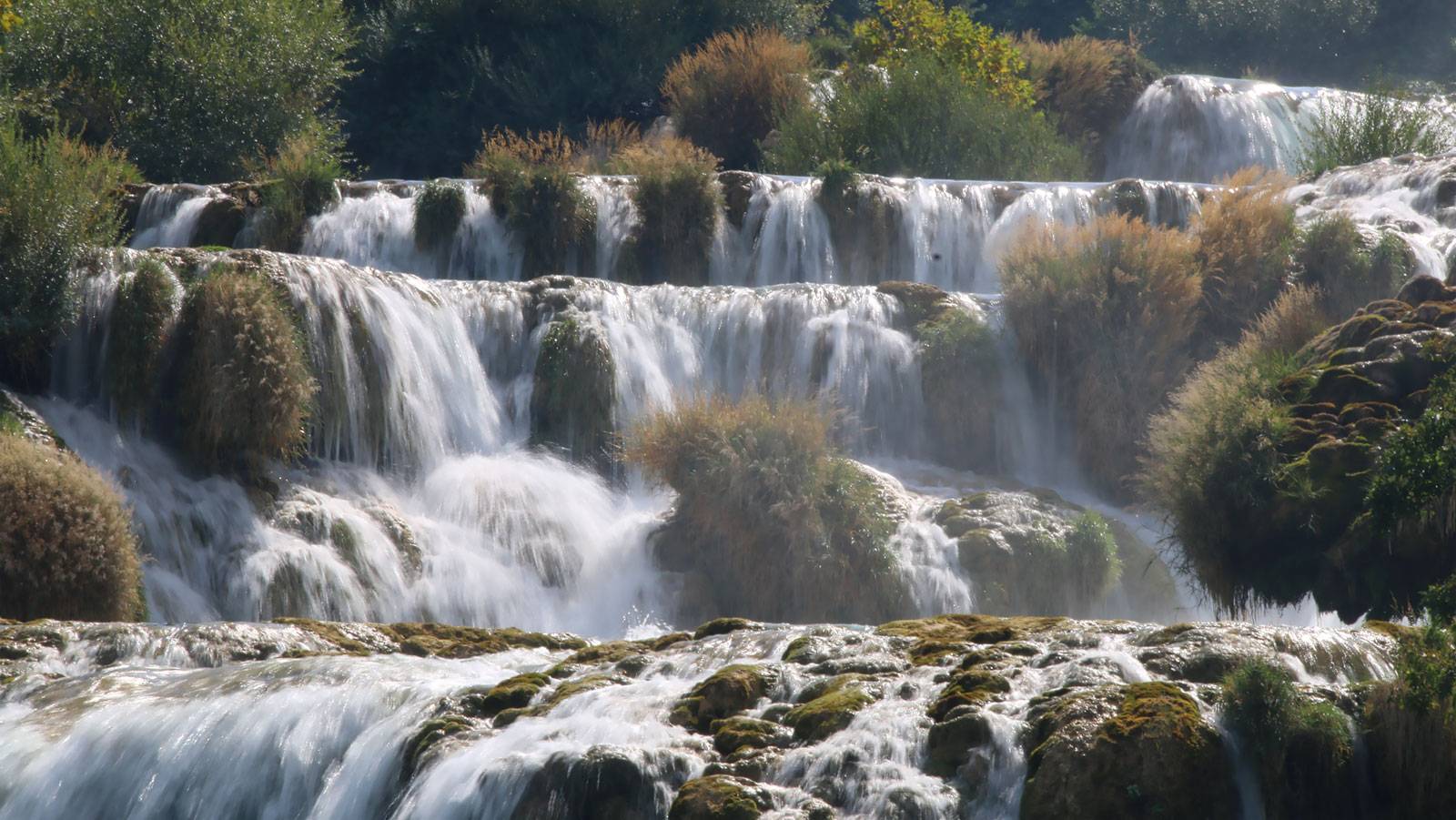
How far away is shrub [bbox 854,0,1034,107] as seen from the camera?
101 feet

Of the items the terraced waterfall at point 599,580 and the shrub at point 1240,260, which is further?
the shrub at point 1240,260

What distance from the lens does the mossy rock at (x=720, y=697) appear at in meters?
9.16

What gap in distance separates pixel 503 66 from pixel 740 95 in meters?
7.02

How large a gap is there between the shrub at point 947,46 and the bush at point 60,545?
20.5m

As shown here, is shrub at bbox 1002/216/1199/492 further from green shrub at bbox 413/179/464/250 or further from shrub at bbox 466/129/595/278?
green shrub at bbox 413/179/464/250

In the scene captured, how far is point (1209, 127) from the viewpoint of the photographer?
107 feet

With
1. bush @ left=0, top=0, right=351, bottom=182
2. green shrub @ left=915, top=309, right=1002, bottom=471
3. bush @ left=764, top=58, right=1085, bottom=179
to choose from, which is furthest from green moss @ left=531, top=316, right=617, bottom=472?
bush @ left=764, top=58, right=1085, bottom=179

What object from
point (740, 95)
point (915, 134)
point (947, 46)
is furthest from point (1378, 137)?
point (740, 95)

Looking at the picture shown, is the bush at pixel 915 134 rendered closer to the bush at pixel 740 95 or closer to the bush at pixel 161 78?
the bush at pixel 740 95

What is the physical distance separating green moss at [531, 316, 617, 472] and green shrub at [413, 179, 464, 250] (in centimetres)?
506

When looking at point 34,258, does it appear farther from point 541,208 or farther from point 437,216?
point 541,208

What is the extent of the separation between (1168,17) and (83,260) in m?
33.5

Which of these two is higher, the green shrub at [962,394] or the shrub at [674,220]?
the shrub at [674,220]

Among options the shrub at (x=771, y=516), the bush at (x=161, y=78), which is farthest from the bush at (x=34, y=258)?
the bush at (x=161, y=78)
